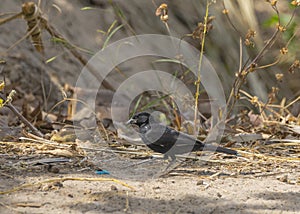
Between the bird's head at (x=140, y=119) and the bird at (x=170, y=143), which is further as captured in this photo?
the bird's head at (x=140, y=119)

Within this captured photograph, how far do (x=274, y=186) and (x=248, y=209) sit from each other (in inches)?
22.9

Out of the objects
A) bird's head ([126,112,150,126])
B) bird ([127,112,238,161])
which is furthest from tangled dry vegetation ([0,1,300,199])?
bird's head ([126,112,150,126])

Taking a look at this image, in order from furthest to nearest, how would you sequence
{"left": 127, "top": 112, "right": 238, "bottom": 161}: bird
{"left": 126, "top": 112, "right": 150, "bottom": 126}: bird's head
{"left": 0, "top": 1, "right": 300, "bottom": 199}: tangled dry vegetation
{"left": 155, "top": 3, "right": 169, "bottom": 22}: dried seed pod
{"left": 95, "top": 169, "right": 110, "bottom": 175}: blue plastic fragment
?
{"left": 126, "top": 112, "right": 150, "bottom": 126}: bird's head, {"left": 155, "top": 3, "right": 169, "bottom": 22}: dried seed pod, {"left": 127, "top": 112, "right": 238, "bottom": 161}: bird, {"left": 0, "top": 1, "right": 300, "bottom": 199}: tangled dry vegetation, {"left": 95, "top": 169, "right": 110, "bottom": 175}: blue plastic fragment

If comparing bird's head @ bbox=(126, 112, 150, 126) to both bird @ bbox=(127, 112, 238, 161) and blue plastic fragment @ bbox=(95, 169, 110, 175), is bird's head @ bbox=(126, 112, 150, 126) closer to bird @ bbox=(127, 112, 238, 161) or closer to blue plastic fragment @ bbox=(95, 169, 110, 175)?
bird @ bbox=(127, 112, 238, 161)

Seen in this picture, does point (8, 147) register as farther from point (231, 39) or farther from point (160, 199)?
point (231, 39)

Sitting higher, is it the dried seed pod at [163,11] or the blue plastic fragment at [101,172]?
the dried seed pod at [163,11]

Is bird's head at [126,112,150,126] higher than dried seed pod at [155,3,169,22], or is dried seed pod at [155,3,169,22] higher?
dried seed pod at [155,3,169,22]

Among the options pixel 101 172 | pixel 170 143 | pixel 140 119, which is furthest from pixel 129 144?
pixel 101 172

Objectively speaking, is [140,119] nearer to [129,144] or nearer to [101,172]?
[129,144]

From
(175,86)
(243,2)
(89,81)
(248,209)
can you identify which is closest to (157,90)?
(175,86)

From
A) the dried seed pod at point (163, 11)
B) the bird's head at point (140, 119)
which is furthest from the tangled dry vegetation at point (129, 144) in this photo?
the bird's head at point (140, 119)

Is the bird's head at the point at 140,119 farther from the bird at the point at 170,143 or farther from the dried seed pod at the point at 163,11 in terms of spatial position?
the dried seed pod at the point at 163,11

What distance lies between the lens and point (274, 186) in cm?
372

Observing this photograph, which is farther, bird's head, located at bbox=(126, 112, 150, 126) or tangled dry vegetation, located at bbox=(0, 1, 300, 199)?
bird's head, located at bbox=(126, 112, 150, 126)
